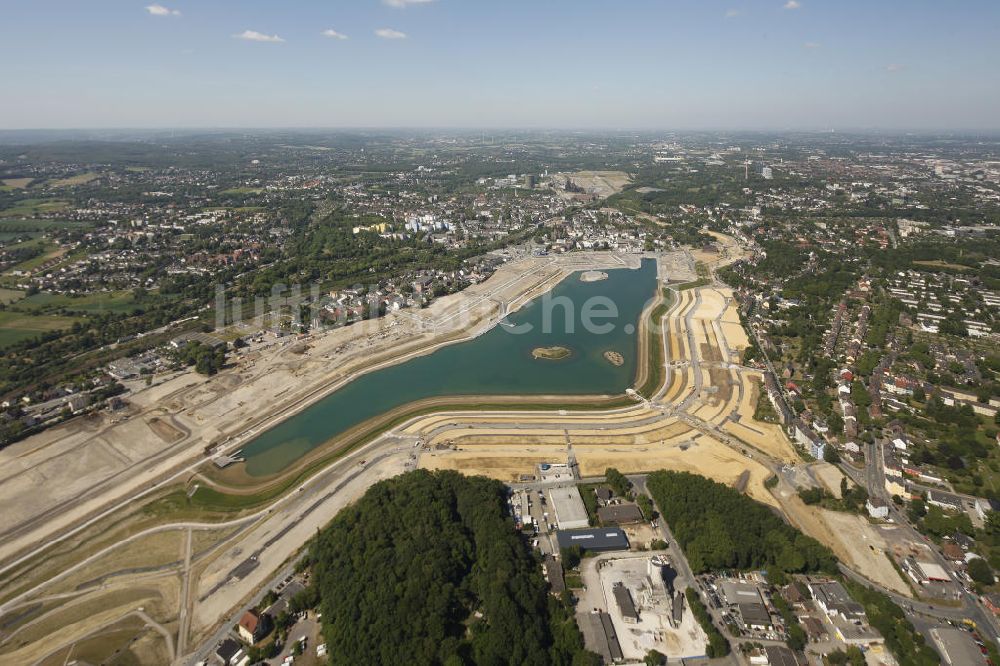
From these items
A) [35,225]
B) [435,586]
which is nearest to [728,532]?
[435,586]

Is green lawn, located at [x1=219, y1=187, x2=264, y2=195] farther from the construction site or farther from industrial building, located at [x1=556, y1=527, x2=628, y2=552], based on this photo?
industrial building, located at [x1=556, y1=527, x2=628, y2=552]

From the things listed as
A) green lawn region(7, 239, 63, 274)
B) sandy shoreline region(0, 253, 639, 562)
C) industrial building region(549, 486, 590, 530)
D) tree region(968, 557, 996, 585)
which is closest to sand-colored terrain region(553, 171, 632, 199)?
sandy shoreline region(0, 253, 639, 562)

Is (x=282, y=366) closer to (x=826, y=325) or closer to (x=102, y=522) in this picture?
(x=102, y=522)

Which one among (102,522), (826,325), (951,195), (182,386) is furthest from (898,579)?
(951,195)

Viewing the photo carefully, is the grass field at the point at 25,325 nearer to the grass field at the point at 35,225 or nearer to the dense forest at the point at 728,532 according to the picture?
the grass field at the point at 35,225

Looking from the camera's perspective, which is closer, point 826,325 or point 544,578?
point 544,578

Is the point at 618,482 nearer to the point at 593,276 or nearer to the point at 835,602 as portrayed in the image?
the point at 835,602
